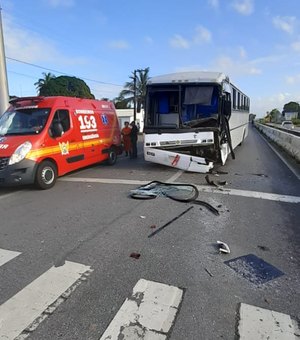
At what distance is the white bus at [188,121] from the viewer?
10.3 m

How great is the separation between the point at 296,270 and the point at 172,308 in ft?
6.05

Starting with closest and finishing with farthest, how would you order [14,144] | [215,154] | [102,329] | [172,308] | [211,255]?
[102,329], [172,308], [211,255], [14,144], [215,154]

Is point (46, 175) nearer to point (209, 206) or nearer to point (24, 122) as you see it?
point (24, 122)

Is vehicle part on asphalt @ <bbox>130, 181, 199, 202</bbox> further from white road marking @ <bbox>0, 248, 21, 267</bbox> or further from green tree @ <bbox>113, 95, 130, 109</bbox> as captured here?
green tree @ <bbox>113, 95, 130, 109</bbox>

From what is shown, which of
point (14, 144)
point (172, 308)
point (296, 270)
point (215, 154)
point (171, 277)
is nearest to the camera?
point (172, 308)

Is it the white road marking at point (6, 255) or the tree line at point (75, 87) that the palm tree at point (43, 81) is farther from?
the white road marking at point (6, 255)

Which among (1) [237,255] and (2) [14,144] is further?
(2) [14,144]

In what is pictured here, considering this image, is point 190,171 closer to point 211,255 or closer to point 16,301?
point 211,255

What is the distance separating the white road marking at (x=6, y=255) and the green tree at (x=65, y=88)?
5902 centimetres

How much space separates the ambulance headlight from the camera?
25.1 feet

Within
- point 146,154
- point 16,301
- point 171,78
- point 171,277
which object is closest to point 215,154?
point 146,154

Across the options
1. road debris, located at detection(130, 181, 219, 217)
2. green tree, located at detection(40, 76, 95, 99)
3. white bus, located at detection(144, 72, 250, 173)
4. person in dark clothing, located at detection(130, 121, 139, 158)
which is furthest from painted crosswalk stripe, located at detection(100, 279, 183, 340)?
green tree, located at detection(40, 76, 95, 99)

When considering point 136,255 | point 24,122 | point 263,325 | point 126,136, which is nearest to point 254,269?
point 263,325

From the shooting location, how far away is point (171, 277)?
12.3 feet
